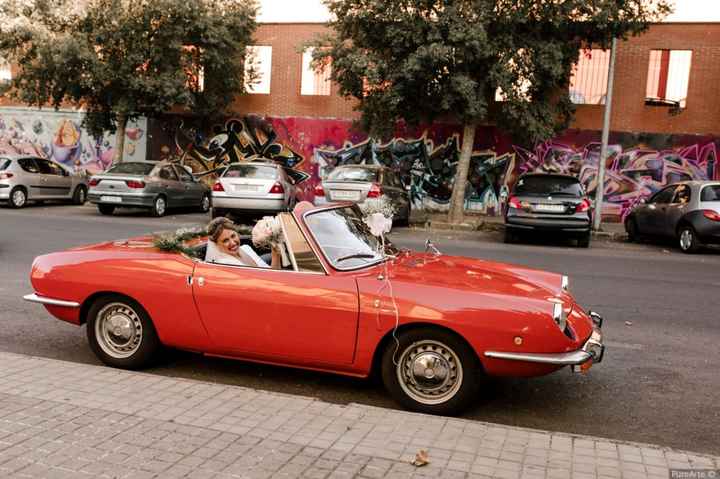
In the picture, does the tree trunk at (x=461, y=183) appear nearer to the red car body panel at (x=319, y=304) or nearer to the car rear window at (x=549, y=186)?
the car rear window at (x=549, y=186)

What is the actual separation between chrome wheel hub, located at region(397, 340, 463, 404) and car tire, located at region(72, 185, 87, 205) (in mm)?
19657

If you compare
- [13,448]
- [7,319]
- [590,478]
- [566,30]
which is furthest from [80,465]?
[566,30]

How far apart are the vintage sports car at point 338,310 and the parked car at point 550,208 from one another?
31.0ft

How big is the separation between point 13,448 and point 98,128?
2229cm

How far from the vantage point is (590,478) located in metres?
3.30

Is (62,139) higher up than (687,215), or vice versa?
(62,139)

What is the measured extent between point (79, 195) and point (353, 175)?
9.96 m

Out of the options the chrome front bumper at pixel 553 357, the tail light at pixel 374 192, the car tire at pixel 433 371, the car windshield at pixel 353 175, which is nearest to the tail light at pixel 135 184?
the car windshield at pixel 353 175

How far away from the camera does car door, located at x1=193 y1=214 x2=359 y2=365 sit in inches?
180

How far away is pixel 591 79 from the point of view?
22.8 meters

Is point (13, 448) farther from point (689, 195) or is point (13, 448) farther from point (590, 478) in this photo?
point (689, 195)

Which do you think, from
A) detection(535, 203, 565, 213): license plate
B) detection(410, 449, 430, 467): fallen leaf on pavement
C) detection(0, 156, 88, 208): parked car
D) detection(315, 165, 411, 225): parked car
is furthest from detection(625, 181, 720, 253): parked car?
detection(0, 156, 88, 208): parked car

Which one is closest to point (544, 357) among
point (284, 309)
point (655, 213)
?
point (284, 309)

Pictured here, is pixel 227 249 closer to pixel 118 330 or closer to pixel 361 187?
pixel 118 330
